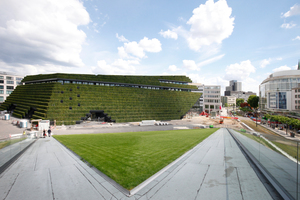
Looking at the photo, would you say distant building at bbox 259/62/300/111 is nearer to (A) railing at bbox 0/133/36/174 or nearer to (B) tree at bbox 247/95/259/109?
(B) tree at bbox 247/95/259/109

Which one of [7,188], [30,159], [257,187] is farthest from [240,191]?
[30,159]

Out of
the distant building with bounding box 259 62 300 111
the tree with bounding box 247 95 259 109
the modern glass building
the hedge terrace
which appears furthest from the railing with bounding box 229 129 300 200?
the tree with bounding box 247 95 259 109

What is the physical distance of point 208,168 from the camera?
704cm

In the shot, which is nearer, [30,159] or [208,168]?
[208,168]

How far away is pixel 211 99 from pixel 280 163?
97.6 m

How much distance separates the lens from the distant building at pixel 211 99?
308 ft

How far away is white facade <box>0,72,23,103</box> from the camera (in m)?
73.1

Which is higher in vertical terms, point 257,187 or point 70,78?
point 70,78

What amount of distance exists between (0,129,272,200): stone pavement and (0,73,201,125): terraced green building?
3797 cm

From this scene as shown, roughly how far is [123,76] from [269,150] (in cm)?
5485

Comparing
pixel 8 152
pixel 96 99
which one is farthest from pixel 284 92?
pixel 8 152

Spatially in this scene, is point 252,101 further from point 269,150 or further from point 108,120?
point 269,150

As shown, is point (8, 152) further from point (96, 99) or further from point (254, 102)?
point (254, 102)

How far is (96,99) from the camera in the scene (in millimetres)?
48594
